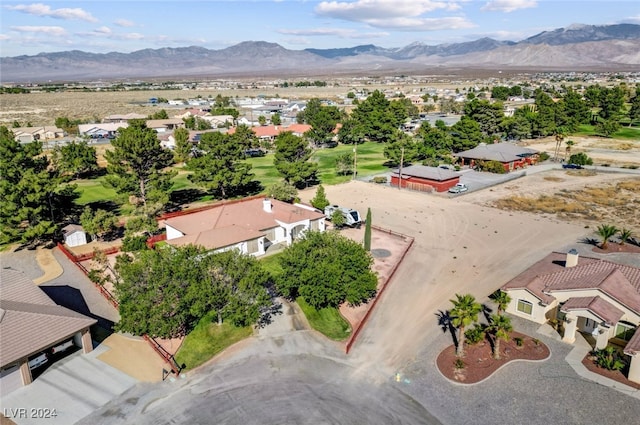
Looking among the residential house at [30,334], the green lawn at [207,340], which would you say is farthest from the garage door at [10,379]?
the green lawn at [207,340]

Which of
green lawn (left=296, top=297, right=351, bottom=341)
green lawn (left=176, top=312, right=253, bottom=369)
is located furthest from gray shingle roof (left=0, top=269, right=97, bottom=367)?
green lawn (left=296, top=297, right=351, bottom=341)

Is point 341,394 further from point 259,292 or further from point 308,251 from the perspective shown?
point 308,251

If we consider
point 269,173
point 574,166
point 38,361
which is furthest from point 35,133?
point 574,166

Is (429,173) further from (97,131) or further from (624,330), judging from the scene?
(97,131)

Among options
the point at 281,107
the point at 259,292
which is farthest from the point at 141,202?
the point at 281,107

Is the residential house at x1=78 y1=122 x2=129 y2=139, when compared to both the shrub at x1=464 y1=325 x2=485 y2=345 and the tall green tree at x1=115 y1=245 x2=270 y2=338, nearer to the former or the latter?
the tall green tree at x1=115 y1=245 x2=270 y2=338
